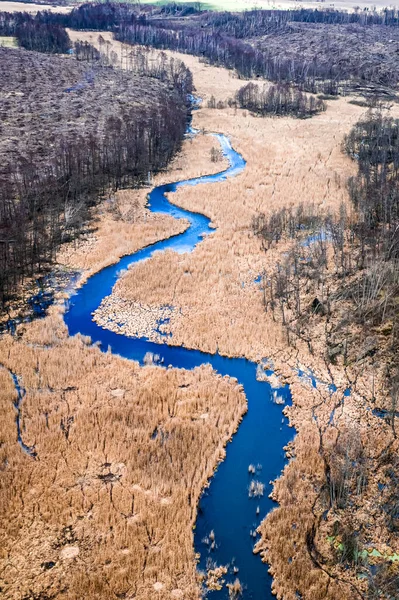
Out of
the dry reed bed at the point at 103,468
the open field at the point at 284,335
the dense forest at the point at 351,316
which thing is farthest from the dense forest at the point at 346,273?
the dry reed bed at the point at 103,468

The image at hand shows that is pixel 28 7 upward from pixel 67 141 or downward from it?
upward

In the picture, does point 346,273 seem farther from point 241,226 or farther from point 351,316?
point 241,226

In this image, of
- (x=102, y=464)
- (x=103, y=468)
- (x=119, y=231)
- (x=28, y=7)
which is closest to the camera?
(x=103, y=468)

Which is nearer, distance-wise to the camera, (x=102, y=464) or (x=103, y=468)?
(x=103, y=468)

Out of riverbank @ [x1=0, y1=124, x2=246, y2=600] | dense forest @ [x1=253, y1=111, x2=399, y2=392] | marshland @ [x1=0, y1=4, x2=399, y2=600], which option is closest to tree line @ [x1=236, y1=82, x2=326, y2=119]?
marshland @ [x1=0, y1=4, x2=399, y2=600]

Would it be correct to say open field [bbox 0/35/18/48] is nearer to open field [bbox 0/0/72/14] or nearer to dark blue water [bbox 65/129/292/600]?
open field [bbox 0/0/72/14]

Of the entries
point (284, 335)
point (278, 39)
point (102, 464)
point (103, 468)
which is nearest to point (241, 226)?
point (284, 335)
